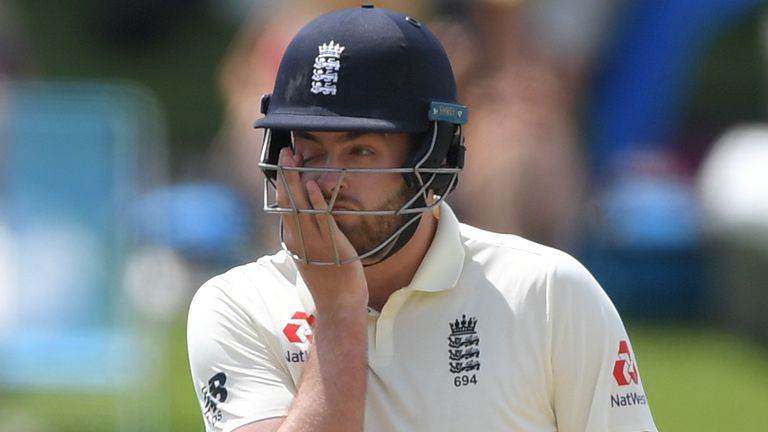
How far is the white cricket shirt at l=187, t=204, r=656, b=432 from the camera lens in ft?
11.2

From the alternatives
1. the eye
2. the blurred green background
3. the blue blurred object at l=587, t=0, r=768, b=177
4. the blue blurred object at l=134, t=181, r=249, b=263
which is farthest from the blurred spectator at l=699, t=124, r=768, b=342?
the eye

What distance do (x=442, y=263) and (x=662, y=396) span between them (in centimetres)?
604

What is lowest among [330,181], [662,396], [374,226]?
[662,396]

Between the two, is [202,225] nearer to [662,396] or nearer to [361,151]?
[662,396]

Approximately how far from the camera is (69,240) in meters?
8.04

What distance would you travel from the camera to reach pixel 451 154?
3.67 metres

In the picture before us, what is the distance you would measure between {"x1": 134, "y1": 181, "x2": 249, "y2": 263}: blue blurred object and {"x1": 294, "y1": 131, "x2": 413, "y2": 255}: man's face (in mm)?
7920

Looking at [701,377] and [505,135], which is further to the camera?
[701,377]

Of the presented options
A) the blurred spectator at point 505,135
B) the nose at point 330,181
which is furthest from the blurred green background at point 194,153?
the nose at point 330,181

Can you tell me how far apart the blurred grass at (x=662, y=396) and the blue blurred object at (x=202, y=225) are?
2.92 ft

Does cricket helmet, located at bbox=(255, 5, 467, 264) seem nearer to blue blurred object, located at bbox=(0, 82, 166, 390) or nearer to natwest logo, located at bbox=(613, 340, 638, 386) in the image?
natwest logo, located at bbox=(613, 340, 638, 386)

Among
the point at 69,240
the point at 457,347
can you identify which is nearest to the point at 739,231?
the point at 69,240

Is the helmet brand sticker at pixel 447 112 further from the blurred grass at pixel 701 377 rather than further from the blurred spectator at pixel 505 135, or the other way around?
the blurred grass at pixel 701 377

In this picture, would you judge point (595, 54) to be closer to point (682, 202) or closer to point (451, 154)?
point (682, 202)
